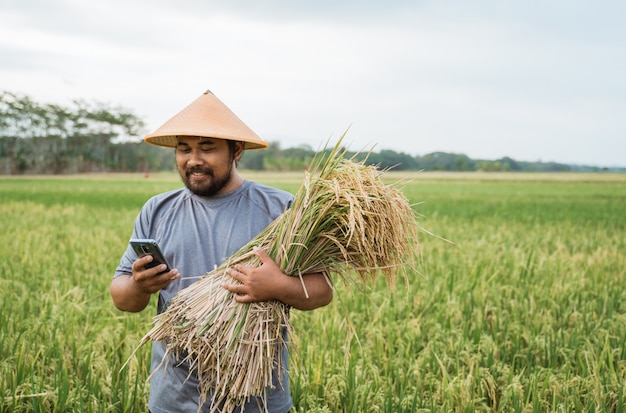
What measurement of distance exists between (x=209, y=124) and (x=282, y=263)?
1.83 ft

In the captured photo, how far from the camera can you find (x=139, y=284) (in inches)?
75.2

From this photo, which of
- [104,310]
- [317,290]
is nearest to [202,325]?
[317,290]

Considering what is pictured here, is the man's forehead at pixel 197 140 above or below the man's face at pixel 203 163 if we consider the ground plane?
above

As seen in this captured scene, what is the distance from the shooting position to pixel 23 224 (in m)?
11.2

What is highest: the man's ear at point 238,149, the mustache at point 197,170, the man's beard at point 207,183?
the man's ear at point 238,149

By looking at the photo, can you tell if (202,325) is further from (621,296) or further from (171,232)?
(621,296)

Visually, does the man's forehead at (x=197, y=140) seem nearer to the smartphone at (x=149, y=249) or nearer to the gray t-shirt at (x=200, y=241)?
the gray t-shirt at (x=200, y=241)

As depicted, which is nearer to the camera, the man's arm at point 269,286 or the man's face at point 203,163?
the man's arm at point 269,286

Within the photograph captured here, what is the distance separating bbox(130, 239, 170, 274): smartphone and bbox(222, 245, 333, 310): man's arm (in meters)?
0.23

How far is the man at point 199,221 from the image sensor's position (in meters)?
1.97

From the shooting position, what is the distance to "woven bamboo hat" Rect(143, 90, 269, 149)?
195 centimetres

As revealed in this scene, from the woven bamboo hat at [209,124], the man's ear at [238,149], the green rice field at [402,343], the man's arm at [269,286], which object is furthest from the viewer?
the green rice field at [402,343]

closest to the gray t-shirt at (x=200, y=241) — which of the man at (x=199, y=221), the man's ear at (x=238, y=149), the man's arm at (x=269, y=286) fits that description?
the man at (x=199, y=221)

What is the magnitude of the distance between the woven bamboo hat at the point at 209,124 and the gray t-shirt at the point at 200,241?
0.20 metres
